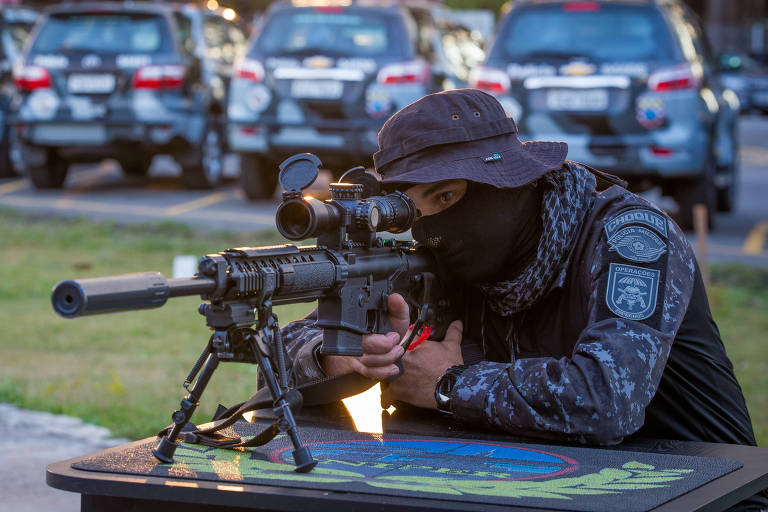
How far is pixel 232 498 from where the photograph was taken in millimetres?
2254

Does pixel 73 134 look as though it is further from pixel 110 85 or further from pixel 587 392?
pixel 587 392

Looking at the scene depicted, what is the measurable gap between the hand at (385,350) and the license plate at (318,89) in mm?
9533

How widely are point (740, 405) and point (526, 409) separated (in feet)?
1.93

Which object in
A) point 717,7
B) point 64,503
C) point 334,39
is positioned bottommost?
point 64,503

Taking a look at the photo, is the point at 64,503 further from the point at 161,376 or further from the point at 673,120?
the point at 673,120

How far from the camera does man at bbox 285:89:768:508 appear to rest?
2.82m

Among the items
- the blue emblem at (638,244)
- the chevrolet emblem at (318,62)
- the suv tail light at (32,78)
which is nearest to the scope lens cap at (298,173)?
the blue emblem at (638,244)

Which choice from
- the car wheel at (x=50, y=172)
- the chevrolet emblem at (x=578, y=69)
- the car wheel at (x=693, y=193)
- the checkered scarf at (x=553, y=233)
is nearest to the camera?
the checkered scarf at (x=553, y=233)

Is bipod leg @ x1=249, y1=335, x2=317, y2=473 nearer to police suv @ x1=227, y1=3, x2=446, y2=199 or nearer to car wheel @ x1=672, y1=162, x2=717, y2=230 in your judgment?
car wheel @ x1=672, y1=162, x2=717, y2=230

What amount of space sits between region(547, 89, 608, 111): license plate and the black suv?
4576 mm

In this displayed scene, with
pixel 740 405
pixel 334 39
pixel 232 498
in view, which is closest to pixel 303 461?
pixel 232 498

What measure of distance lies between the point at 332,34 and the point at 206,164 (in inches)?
111

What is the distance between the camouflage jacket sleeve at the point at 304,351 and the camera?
3168 millimetres

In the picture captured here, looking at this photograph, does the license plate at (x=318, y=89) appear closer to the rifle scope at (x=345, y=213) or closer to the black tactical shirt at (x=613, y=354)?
the black tactical shirt at (x=613, y=354)
